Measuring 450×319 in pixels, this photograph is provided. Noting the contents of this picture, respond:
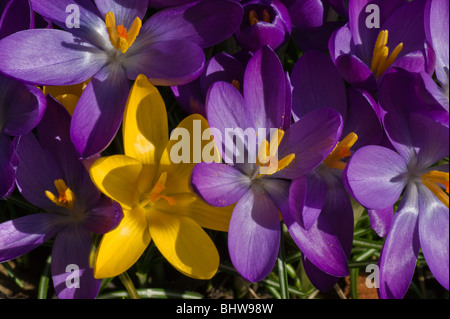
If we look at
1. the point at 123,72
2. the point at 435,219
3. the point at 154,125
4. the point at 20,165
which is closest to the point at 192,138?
the point at 154,125

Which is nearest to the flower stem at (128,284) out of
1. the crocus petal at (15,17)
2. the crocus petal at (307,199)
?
the crocus petal at (307,199)

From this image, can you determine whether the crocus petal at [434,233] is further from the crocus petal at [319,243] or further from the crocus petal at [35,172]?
the crocus petal at [35,172]

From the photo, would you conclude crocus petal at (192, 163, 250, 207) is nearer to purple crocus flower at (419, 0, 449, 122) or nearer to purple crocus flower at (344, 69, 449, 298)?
purple crocus flower at (344, 69, 449, 298)

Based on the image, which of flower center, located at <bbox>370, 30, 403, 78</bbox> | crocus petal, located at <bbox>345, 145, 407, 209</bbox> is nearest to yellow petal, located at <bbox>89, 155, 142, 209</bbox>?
crocus petal, located at <bbox>345, 145, 407, 209</bbox>

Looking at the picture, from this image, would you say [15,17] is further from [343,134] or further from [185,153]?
[343,134]

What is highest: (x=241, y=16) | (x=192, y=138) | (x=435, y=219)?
(x=241, y=16)

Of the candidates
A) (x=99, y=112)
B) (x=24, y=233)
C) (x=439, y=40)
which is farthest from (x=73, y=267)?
(x=439, y=40)

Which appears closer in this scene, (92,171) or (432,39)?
(92,171)

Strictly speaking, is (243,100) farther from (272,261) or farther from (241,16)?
(272,261)
